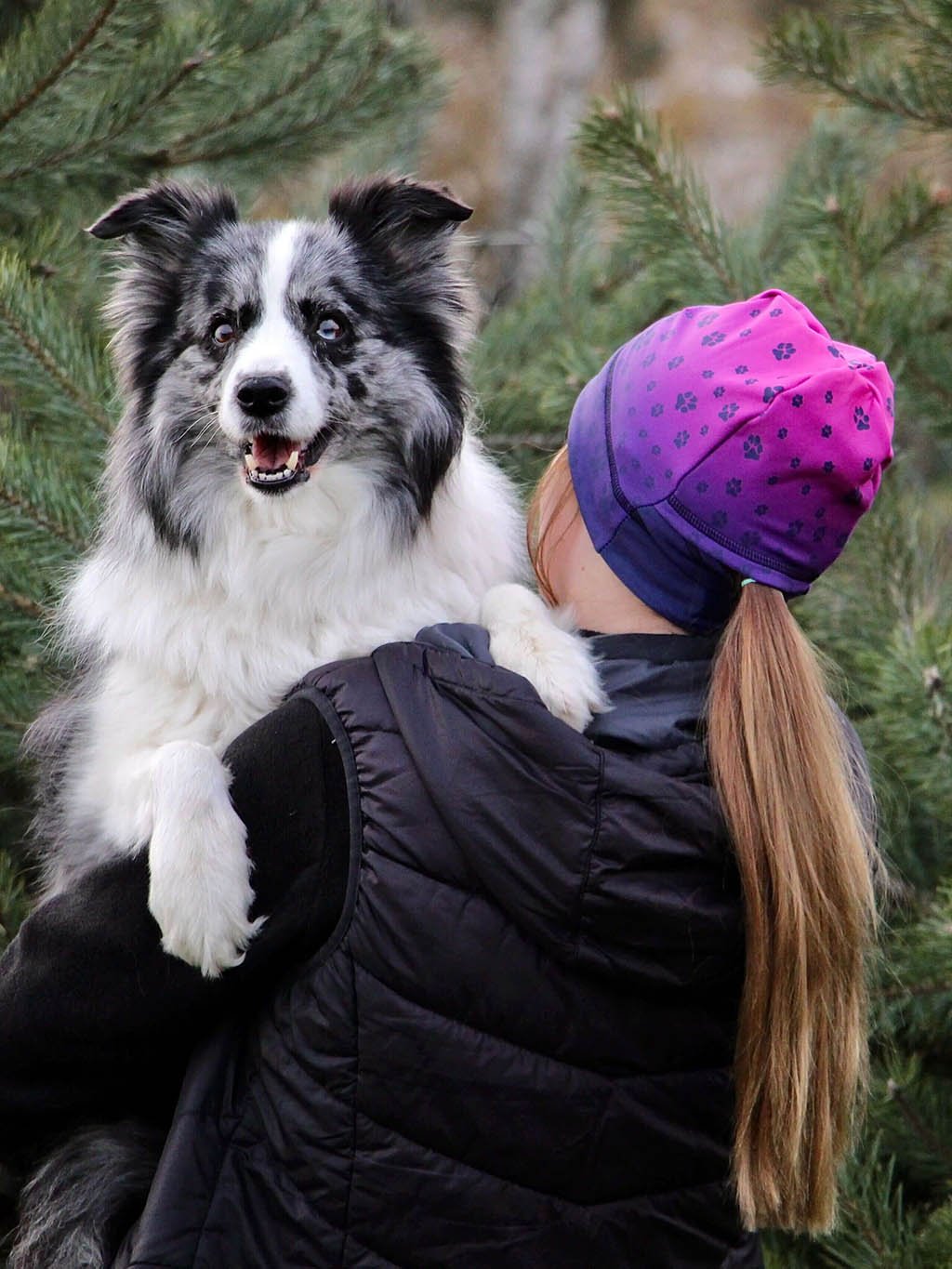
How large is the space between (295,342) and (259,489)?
0.92 ft

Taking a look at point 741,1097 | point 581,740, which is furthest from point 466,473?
point 741,1097

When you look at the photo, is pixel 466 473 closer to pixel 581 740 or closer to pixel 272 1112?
pixel 581 740

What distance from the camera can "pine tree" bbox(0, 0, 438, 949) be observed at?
238 centimetres

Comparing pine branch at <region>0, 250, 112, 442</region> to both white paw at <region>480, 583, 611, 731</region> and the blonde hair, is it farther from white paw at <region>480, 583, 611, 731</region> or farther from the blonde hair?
the blonde hair

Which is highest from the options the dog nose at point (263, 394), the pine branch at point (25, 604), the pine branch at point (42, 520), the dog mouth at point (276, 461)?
the dog nose at point (263, 394)

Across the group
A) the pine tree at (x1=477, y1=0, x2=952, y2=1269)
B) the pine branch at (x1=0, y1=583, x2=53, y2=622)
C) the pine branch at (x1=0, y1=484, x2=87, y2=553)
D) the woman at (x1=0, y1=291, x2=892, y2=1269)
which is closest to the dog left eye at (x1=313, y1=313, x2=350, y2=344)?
the pine tree at (x1=477, y1=0, x2=952, y2=1269)

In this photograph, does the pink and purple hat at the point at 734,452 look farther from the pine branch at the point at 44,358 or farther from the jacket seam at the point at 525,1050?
the pine branch at the point at 44,358

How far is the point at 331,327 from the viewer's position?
2447 millimetres

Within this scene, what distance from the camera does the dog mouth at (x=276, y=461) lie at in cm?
230

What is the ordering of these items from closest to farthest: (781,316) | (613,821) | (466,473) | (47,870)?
(613,821), (781,316), (47,870), (466,473)

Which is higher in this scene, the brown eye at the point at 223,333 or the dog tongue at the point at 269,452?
the brown eye at the point at 223,333

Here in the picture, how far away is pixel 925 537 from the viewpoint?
112 inches

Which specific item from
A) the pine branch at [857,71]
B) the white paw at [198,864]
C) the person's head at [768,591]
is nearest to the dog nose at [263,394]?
the white paw at [198,864]

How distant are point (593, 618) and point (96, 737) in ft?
3.06
